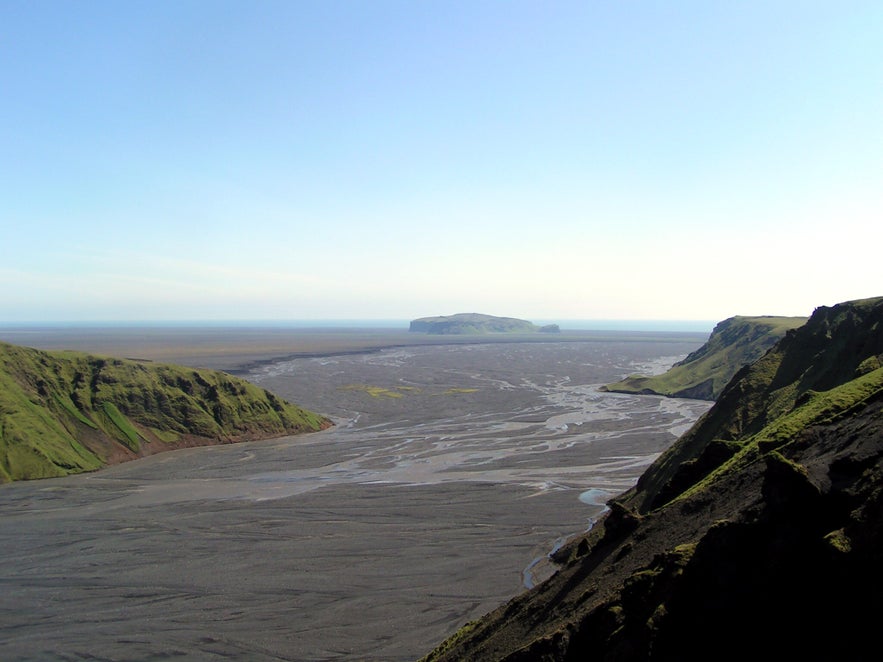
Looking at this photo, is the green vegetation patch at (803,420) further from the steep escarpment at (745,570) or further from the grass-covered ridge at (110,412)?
the grass-covered ridge at (110,412)

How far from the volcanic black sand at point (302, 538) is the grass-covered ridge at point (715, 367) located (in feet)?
150

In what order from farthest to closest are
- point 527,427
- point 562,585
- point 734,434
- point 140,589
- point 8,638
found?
1. point 527,427
2. point 734,434
3. point 140,589
4. point 8,638
5. point 562,585

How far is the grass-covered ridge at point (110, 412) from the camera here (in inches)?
2763

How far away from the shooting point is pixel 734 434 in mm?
48250

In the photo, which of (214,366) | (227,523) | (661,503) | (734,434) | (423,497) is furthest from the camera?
(214,366)

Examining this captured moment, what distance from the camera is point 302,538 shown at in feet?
156

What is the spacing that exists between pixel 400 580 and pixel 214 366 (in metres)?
164

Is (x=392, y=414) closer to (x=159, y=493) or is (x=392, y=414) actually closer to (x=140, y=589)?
(x=159, y=493)

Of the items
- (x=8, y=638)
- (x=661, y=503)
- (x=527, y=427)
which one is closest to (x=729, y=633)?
(x=661, y=503)

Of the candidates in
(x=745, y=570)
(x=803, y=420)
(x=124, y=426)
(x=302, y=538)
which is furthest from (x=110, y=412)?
(x=745, y=570)

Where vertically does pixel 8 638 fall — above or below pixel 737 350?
below

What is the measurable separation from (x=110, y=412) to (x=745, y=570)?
82.6 m

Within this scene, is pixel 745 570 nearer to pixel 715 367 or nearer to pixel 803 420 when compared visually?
pixel 803 420

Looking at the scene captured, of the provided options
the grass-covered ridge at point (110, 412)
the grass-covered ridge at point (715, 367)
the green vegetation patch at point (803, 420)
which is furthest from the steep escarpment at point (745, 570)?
the grass-covered ridge at point (715, 367)
